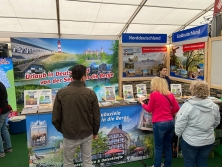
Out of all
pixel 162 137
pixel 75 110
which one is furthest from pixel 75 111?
pixel 162 137

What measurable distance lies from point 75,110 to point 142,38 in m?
2.17

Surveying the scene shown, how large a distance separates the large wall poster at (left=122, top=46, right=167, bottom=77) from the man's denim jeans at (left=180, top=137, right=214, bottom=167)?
5.70 ft

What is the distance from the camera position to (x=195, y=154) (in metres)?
1.87

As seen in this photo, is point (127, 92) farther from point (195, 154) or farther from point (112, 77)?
point (195, 154)

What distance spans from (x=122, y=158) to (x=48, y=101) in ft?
4.55

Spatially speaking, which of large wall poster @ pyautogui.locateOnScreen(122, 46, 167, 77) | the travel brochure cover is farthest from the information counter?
large wall poster @ pyautogui.locateOnScreen(122, 46, 167, 77)

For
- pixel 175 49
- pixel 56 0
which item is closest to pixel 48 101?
pixel 175 49

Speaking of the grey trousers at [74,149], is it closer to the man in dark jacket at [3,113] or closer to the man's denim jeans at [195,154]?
the man's denim jeans at [195,154]

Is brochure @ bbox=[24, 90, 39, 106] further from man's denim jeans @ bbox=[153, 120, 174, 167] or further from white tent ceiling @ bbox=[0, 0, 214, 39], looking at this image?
white tent ceiling @ bbox=[0, 0, 214, 39]

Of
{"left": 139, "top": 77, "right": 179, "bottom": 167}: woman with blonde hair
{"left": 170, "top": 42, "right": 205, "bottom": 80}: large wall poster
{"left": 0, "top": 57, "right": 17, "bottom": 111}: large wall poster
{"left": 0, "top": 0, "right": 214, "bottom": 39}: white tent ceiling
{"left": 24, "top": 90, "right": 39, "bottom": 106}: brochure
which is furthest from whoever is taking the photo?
{"left": 0, "top": 0, "right": 214, "bottom": 39}: white tent ceiling

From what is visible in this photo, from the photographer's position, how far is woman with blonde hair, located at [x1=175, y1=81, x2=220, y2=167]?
5.72 ft

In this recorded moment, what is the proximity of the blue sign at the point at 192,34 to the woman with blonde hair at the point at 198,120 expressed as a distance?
4.94ft

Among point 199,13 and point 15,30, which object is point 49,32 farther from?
point 199,13

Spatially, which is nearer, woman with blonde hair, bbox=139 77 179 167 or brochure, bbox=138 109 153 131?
woman with blonde hair, bbox=139 77 179 167
